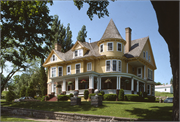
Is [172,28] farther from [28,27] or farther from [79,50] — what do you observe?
[79,50]

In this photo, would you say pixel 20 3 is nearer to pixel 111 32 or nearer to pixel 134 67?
pixel 111 32

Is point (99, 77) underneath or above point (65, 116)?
above

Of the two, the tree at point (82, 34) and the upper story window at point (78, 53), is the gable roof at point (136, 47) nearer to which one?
the upper story window at point (78, 53)

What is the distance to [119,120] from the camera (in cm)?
1039

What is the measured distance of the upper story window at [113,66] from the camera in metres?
28.5

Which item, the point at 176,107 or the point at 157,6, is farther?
the point at 176,107

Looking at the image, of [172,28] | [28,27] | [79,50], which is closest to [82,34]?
[79,50]

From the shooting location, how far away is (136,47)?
31.8m

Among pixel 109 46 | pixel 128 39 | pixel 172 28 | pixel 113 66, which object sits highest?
pixel 128 39

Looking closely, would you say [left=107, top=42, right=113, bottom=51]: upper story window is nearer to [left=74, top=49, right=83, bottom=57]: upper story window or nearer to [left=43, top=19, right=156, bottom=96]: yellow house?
[left=43, top=19, right=156, bottom=96]: yellow house

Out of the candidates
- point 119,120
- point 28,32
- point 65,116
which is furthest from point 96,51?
point 119,120

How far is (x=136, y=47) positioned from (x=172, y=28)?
24.7m

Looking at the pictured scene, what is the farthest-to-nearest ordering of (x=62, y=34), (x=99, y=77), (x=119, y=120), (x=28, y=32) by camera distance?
(x=62, y=34), (x=99, y=77), (x=28, y=32), (x=119, y=120)

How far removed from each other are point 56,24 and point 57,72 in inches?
657
